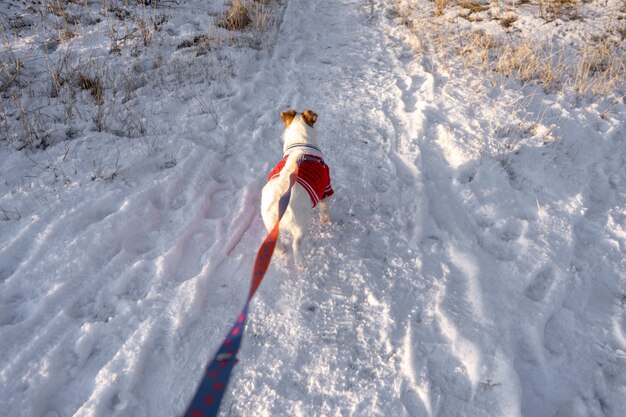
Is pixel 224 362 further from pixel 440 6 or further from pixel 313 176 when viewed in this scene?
pixel 440 6

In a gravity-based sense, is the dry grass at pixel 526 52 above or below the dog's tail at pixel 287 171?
below

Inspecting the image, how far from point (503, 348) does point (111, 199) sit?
3.01 meters

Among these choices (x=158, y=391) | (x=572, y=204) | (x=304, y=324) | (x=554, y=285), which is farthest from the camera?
(x=572, y=204)

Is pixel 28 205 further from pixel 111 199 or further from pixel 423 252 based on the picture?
pixel 423 252

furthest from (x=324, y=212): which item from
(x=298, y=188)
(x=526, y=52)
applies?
(x=526, y=52)

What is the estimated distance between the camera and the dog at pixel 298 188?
8.68ft

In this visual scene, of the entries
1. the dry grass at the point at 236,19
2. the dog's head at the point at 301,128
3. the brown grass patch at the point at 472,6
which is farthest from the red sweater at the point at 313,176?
the brown grass patch at the point at 472,6

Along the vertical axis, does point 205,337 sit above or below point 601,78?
below

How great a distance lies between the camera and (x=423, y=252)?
3.09 metres

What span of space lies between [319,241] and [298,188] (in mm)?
654

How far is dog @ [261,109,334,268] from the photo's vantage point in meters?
2.65

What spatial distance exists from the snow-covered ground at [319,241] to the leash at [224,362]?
124mm

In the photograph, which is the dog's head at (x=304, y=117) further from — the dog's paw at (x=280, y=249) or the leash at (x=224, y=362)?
the dog's paw at (x=280, y=249)

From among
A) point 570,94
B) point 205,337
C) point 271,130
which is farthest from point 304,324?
point 570,94
